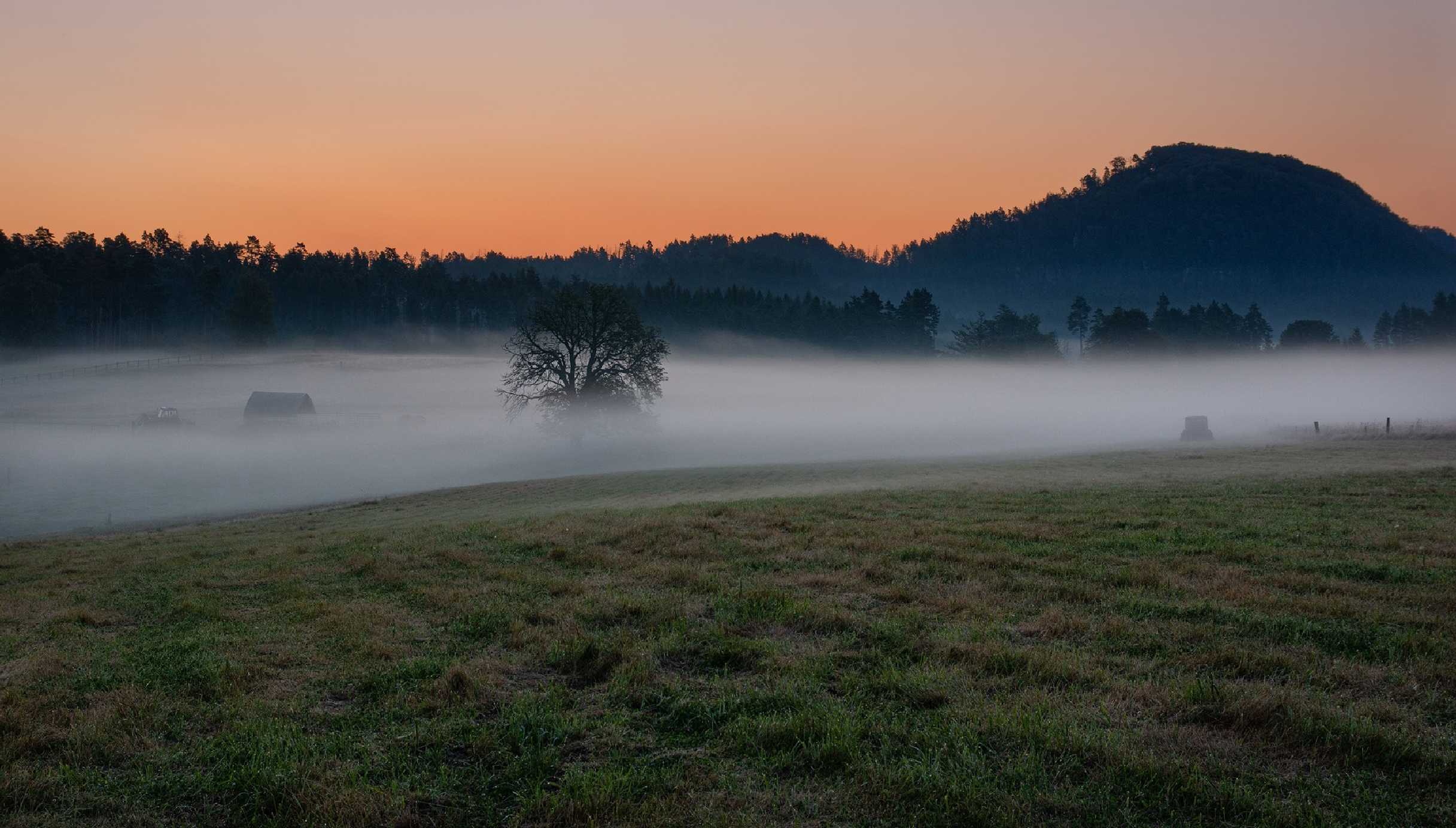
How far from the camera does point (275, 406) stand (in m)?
89.4

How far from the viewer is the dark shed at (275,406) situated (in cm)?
8844

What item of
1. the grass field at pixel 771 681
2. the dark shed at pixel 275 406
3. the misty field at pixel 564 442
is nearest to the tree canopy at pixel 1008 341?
the misty field at pixel 564 442

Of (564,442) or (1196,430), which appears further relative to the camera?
(564,442)

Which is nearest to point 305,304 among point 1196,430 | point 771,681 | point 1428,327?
point 1196,430

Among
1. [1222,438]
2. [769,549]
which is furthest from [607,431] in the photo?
[769,549]

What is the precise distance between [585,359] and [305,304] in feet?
446

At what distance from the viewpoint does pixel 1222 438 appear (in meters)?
64.2

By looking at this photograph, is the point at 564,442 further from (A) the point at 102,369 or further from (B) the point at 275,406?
(A) the point at 102,369

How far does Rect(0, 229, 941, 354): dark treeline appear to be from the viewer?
5463 inches

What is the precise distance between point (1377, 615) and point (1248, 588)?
59.0 inches

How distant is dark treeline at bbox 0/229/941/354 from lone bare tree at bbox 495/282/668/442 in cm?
8224

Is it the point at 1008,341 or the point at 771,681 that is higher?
the point at 1008,341

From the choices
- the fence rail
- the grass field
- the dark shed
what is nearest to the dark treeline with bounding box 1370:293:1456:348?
the grass field

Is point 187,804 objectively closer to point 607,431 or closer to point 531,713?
point 531,713
